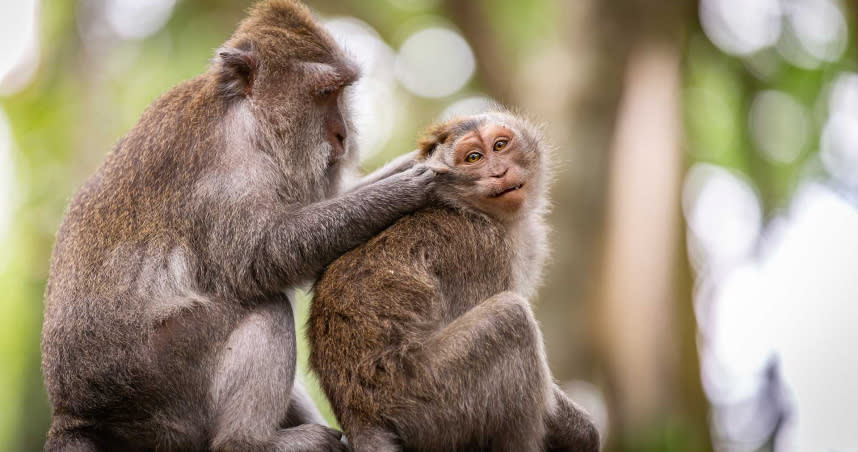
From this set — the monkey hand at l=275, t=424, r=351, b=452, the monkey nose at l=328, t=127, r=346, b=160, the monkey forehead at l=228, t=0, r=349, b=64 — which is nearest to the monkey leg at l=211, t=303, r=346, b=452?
the monkey hand at l=275, t=424, r=351, b=452

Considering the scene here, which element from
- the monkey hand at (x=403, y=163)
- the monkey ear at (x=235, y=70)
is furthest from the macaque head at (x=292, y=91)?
the monkey hand at (x=403, y=163)

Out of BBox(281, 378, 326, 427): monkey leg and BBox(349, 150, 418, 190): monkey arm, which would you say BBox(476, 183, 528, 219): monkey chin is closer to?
BBox(349, 150, 418, 190): monkey arm

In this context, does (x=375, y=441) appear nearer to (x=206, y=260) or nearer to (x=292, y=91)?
(x=206, y=260)

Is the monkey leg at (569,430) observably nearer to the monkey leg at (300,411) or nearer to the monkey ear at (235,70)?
the monkey leg at (300,411)

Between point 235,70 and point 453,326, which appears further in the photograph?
point 235,70

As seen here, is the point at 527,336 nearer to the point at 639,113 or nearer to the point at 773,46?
the point at 639,113

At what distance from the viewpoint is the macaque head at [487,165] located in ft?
17.4

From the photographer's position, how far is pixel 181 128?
5.76 m

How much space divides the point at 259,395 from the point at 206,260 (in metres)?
0.93

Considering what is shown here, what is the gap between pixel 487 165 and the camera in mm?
5367

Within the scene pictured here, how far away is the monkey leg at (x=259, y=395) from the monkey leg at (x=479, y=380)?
738 millimetres

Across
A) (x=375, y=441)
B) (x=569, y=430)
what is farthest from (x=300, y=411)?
(x=569, y=430)

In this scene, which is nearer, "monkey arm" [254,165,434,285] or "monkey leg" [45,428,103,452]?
"monkey leg" [45,428,103,452]

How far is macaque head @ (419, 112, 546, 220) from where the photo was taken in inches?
209
